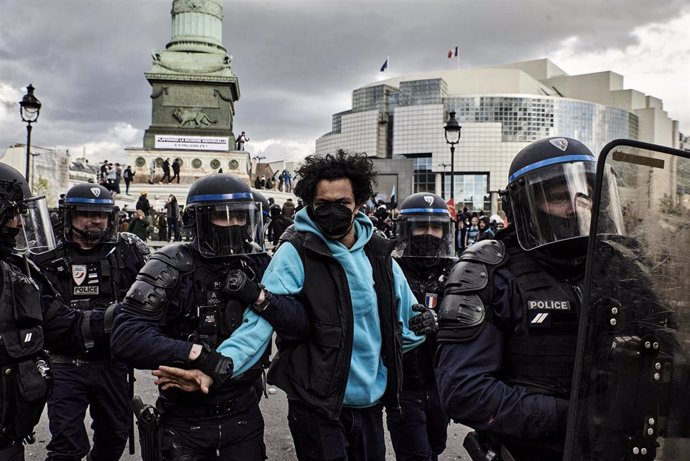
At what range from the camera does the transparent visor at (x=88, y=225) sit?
4199mm

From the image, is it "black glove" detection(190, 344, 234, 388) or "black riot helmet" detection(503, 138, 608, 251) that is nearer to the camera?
"black riot helmet" detection(503, 138, 608, 251)

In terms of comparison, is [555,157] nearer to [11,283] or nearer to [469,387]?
[469,387]

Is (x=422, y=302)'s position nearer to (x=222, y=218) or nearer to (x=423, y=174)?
(x=222, y=218)

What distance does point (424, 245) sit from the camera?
14.2 ft

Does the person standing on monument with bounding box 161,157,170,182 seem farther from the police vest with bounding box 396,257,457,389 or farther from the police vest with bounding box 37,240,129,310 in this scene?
the police vest with bounding box 396,257,457,389

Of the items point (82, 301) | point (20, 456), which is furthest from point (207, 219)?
point (82, 301)

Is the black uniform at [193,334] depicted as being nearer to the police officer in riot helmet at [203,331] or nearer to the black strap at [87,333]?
the police officer in riot helmet at [203,331]

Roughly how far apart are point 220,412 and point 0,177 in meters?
1.45

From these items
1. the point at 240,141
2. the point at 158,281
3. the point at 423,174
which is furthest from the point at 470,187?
the point at 158,281

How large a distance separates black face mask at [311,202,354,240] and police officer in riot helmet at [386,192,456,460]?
33.6 inches

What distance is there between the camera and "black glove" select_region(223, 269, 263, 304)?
2.38m

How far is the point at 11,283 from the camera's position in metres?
2.44

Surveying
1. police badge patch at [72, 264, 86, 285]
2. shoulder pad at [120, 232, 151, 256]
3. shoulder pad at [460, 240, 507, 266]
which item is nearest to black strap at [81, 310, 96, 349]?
police badge patch at [72, 264, 86, 285]

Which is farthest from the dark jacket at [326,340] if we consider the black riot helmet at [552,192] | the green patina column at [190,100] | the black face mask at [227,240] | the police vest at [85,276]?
the green patina column at [190,100]
